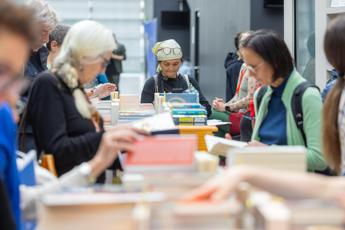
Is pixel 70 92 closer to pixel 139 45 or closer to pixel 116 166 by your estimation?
pixel 116 166

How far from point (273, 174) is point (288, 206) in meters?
0.11

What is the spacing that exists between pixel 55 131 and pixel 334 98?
1208mm

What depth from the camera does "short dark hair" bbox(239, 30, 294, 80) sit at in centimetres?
348

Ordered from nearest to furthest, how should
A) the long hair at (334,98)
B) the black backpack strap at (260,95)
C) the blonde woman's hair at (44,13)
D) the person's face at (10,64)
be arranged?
1. the person's face at (10,64)
2. the long hair at (334,98)
3. the black backpack strap at (260,95)
4. the blonde woman's hair at (44,13)

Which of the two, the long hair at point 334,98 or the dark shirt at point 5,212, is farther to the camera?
the long hair at point 334,98

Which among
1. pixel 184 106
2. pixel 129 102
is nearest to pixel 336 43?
pixel 184 106

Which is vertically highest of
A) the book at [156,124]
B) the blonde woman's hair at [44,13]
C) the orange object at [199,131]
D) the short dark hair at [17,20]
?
the blonde woman's hair at [44,13]

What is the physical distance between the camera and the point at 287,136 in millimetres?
3438

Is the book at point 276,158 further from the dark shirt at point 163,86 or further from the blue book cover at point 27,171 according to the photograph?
the dark shirt at point 163,86

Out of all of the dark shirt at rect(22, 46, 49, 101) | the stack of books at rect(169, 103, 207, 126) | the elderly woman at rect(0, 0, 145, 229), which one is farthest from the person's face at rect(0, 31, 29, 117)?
the stack of books at rect(169, 103, 207, 126)

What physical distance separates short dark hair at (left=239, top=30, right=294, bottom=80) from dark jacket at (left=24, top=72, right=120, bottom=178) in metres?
0.96

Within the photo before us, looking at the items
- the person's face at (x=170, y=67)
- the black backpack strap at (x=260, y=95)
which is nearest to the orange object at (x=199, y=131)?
the black backpack strap at (x=260, y=95)

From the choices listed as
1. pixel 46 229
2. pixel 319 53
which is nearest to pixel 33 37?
pixel 46 229

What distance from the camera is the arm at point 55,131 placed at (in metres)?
2.94
